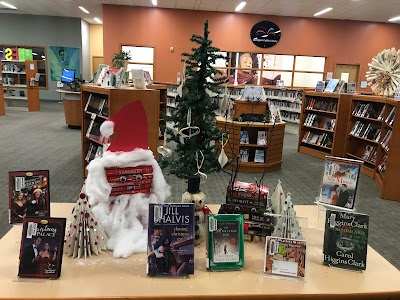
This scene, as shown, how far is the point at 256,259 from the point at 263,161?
466 cm

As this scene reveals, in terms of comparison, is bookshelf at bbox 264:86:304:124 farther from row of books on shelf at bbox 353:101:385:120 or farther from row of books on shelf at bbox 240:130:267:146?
row of books on shelf at bbox 240:130:267:146

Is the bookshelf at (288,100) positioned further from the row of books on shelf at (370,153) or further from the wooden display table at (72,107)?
the wooden display table at (72,107)

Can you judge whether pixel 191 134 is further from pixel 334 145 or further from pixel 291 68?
pixel 291 68

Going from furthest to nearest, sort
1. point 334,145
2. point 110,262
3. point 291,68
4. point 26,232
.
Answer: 1. point 291,68
2. point 334,145
3. point 110,262
4. point 26,232

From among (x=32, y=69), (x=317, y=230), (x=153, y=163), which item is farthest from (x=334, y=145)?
(x=32, y=69)

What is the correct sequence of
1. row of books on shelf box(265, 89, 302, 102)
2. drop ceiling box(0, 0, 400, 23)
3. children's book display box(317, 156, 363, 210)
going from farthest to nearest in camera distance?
row of books on shelf box(265, 89, 302, 102)
drop ceiling box(0, 0, 400, 23)
children's book display box(317, 156, 363, 210)

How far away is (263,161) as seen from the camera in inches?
242

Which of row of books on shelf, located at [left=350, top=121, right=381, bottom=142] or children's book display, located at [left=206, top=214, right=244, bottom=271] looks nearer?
children's book display, located at [left=206, top=214, right=244, bottom=271]

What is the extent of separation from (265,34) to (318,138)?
227 inches

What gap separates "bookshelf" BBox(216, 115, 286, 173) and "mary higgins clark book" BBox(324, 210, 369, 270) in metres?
4.41

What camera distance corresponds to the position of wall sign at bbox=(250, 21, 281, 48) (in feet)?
39.9

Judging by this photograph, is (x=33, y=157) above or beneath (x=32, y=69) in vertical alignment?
beneath

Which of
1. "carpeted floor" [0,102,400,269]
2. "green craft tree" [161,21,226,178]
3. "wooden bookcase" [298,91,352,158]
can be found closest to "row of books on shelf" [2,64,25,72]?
"carpeted floor" [0,102,400,269]

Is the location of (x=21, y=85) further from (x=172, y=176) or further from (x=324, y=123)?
(x=324, y=123)
